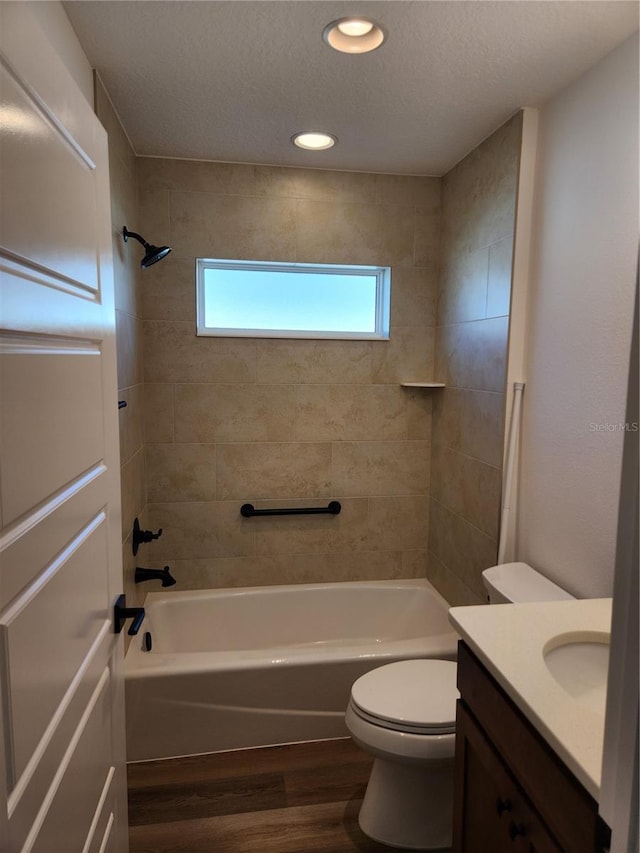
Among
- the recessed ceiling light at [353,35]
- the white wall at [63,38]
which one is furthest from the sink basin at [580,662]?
the white wall at [63,38]

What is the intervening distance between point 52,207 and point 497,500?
74.1 inches

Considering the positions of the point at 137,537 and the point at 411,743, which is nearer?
the point at 411,743

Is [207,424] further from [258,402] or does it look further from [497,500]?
[497,500]

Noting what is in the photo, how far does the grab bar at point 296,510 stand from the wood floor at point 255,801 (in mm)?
1053

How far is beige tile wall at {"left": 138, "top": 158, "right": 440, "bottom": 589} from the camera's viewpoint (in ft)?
8.63

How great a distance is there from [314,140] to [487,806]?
7.82 ft

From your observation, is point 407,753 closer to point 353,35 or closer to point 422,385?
point 422,385

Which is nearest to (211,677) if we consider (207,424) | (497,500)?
(207,424)

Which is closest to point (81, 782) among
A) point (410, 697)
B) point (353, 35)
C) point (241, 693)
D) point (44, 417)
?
point (44, 417)

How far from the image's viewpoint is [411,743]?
1.62 m

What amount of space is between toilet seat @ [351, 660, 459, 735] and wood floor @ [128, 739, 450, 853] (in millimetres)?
436

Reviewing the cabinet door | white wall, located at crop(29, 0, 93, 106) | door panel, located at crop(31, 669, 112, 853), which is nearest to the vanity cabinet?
the cabinet door

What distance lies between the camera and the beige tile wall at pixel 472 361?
86.0 inches

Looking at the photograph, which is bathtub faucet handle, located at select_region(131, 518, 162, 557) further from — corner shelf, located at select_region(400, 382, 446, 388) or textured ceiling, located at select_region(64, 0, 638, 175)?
textured ceiling, located at select_region(64, 0, 638, 175)
